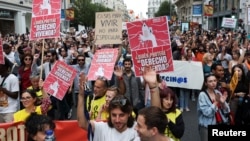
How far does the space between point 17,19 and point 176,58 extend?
3196 cm

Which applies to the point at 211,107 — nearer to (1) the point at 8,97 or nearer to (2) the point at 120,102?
(2) the point at 120,102

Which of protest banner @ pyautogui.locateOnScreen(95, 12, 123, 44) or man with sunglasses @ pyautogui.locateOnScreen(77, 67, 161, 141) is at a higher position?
protest banner @ pyautogui.locateOnScreen(95, 12, 123, 44)

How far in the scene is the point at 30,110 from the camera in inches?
177

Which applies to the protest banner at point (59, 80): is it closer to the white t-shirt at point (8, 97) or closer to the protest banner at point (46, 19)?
the white t-shirt at point (8, 97)

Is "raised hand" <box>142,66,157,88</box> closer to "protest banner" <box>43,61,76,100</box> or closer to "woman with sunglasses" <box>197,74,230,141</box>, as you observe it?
"woman with sunglasses" <box>197,74,230,141</box>

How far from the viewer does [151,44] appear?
480 centimetres

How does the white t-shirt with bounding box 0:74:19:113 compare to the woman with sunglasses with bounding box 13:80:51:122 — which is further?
the white t-shirt with bounding box 0:74:19:113

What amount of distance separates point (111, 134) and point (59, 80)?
2.44 metres

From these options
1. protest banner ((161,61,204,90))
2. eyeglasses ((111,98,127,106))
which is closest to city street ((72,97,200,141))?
protest banner ((161,61,204,90))

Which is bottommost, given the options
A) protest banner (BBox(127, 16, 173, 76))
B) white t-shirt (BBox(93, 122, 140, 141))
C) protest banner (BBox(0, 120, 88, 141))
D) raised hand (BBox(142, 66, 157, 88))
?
protest banner (BBox(0, 120, 88, 141))

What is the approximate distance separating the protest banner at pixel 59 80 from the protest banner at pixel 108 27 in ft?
6.48

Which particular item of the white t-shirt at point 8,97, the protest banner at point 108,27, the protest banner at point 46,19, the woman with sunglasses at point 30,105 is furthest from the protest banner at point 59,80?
the protest banner at point 108,27

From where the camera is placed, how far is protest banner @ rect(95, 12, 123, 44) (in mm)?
7434

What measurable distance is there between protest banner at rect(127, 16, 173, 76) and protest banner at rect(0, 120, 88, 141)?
1190mm
